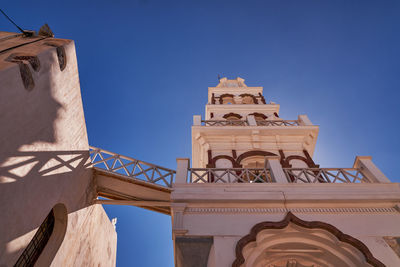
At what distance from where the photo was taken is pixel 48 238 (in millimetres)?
8219

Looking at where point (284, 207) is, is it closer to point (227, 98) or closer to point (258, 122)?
point (258, 122)

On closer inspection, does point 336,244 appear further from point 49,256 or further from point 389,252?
point 49,256

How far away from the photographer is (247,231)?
7109 millimetres

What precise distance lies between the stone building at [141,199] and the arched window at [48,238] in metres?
0.03

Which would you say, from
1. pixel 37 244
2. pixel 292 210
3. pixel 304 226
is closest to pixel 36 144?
pixel 37 244

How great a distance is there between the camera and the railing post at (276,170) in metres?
8.46

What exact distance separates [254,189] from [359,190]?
317cm

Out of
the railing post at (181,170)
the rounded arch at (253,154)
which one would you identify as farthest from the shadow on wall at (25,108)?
the rounded arch at (253,154)

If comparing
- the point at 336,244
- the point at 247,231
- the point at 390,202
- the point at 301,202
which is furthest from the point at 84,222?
the point at 390,202

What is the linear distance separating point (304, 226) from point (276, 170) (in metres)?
2.12

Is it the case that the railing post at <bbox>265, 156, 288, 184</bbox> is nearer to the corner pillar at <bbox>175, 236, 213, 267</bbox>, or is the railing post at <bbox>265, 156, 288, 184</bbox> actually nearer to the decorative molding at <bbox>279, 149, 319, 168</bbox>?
the corner pillar at <bbox>175, 236, 213, 267</bbox>

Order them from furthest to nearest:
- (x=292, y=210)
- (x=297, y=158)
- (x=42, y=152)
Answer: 1. (x=297, y=158)
2. (x=292, y=210)
3. (x=42, y=152)

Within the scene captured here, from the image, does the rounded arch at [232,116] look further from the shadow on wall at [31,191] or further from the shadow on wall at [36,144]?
the shadow on wall at [31,191]

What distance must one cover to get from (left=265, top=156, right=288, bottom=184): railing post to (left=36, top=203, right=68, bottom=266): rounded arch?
21.9ft
